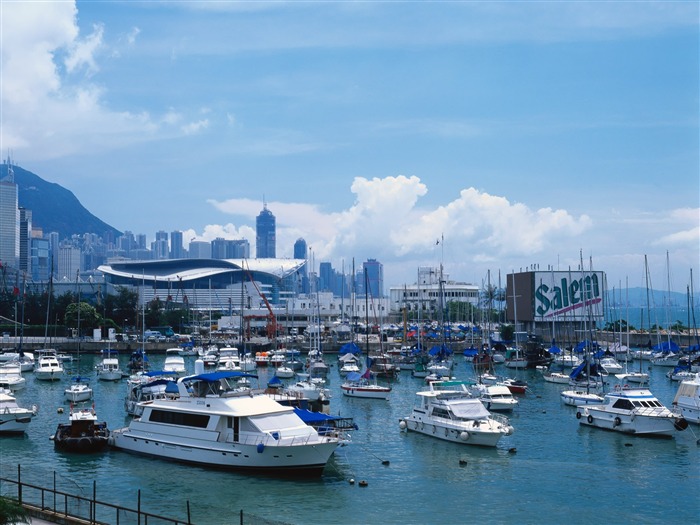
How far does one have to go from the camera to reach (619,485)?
28.8 meters

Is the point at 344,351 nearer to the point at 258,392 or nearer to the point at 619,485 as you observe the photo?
the point at 258,392

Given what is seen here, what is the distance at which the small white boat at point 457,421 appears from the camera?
34094 millimetres

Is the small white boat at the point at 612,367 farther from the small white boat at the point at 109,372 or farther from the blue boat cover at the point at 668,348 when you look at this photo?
the small white boat at the point at 109,372

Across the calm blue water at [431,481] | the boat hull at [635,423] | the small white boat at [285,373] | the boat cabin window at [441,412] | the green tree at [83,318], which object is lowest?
the calm blue water at [431,481]

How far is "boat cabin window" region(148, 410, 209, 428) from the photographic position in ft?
99.0

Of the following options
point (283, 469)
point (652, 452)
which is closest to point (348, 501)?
point (283, 469)

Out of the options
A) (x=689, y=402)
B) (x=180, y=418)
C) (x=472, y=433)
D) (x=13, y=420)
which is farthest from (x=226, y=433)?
(x=689, y=402)

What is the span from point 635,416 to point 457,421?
27.6 feet

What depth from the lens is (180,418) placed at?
30906 millimetres

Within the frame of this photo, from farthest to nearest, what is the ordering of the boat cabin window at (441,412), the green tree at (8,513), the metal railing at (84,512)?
the boat cabin window at (441,412) < the metal railing at (84,512) < the green tree at (8,513)

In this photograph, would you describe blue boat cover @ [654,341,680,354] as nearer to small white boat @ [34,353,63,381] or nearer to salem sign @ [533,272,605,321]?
salem sign @ [533,272,605,321]

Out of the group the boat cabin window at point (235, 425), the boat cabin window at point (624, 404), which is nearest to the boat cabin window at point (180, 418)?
the boat cabin window at point (235, 425)

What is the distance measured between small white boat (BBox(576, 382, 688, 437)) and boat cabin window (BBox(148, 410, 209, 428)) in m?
19.2

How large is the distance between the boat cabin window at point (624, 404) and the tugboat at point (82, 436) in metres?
22.7
